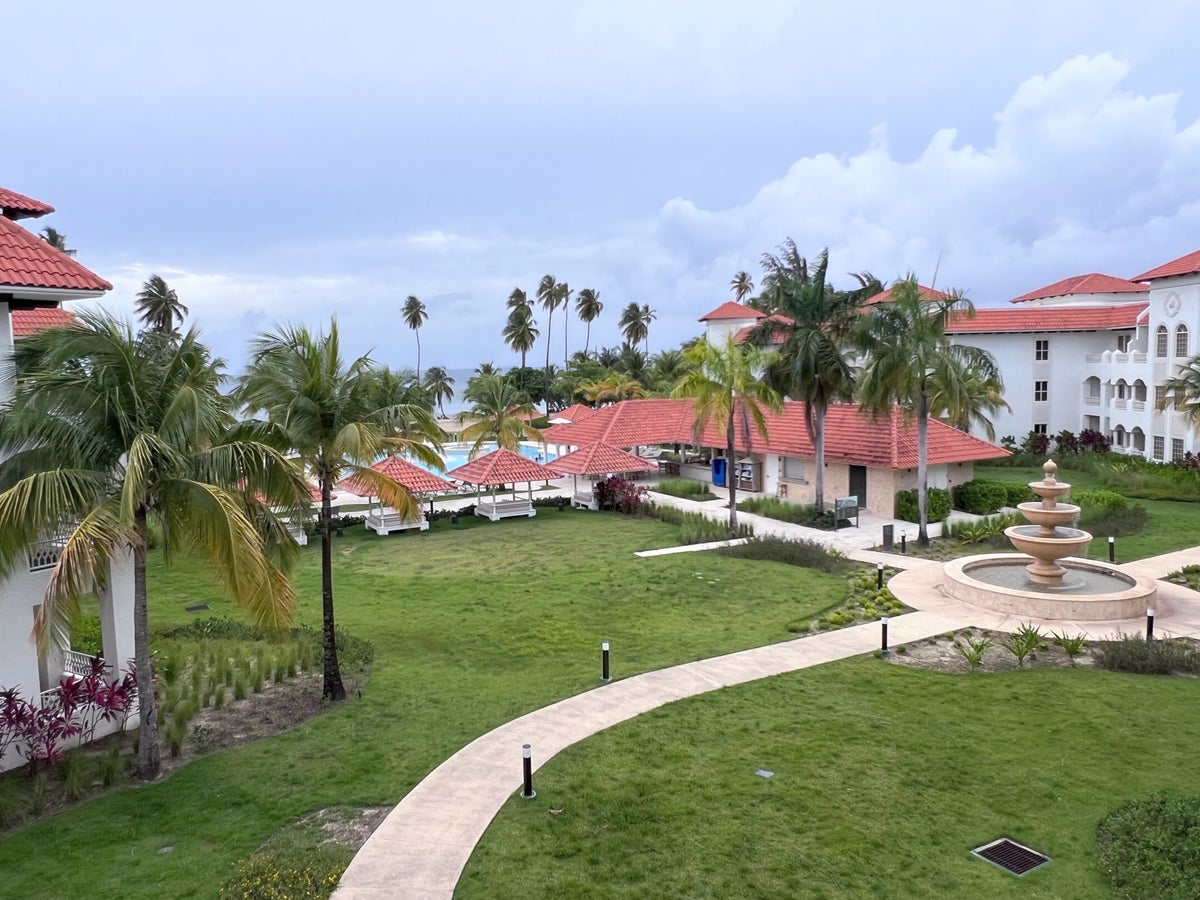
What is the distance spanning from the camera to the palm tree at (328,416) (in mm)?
13133

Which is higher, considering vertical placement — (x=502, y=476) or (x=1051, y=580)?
(x=502, y=476)

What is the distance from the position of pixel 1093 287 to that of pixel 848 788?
52433 millimetres

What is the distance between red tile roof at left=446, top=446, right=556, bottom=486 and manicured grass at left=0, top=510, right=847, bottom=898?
8.49ft

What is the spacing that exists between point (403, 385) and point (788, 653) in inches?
348

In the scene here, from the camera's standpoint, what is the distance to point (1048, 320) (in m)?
48.5

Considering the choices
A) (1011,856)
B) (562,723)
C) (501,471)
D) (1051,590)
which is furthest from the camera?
(501,471)

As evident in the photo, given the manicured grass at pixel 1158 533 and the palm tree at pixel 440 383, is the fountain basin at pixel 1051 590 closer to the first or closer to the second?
the manicured grass at pixel 1158 533

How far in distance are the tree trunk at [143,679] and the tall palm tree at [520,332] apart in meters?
76.3

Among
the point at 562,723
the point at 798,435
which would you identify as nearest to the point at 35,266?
the point at 562,723

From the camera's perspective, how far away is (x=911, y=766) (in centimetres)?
1136

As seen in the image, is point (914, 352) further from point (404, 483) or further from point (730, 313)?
point (730, 313)

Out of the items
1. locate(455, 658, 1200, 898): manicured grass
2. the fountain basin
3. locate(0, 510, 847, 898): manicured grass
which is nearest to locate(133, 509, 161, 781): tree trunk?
locate(0, 510, 847, 898): manicured grass

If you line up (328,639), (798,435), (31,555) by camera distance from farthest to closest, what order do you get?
(798,435)
(328,639)
(31,555)

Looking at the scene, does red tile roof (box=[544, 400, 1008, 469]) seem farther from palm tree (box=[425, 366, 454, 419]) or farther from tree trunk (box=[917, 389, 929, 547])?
palm tree (box=[425, 366, 454, 419])
